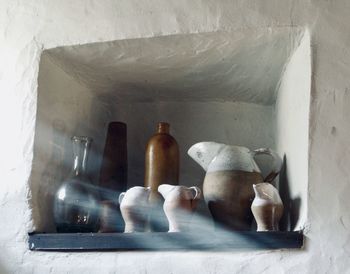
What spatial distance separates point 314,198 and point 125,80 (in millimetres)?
556

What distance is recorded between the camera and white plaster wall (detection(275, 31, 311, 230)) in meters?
1.29

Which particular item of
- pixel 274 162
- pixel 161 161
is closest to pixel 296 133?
pixel 274 162

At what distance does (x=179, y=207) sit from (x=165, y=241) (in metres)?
0.07

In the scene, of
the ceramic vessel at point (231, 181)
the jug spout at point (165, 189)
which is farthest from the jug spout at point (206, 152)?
the jug spout at point (165, 189)

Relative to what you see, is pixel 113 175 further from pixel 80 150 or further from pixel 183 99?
pixel 183 99

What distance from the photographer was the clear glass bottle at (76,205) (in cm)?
141

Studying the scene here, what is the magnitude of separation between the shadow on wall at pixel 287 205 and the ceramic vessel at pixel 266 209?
1.3 inches

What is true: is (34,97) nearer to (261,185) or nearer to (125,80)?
(125,80)

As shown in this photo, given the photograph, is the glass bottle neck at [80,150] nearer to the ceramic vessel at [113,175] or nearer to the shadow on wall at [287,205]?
the ceramic vessel at [113,175]

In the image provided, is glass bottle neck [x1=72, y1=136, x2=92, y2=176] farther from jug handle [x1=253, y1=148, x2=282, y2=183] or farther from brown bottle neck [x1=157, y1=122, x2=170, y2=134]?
jug handle [x1=253, y1=148, x2=282, y2=183]

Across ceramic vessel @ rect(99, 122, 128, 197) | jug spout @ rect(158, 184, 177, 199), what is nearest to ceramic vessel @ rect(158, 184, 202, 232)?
jug spout @ rect(158, 184, 177, 199)

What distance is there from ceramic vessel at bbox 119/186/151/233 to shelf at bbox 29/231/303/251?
0.18 ft

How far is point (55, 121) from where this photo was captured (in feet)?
4.95

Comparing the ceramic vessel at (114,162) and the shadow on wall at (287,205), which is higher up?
the ceramic vessel at (114,162)
